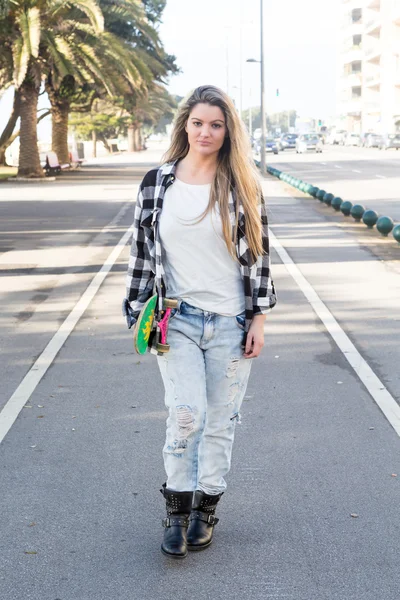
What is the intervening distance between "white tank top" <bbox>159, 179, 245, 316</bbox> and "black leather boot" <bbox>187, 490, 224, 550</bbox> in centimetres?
80

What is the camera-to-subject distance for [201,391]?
3.97 metres

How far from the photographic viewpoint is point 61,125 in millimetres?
45094

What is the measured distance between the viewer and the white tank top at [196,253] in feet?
12.8

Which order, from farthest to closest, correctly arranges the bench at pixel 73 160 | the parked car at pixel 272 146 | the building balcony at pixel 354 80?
the building balcony at pixel 354 80
the parked car at pixel 272 146
the bench at pixel 73 160

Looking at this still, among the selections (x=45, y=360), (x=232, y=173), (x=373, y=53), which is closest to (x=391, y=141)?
(x=373, y=53)

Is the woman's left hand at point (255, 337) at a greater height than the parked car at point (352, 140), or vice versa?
the woman's left hand at point (255, 337)

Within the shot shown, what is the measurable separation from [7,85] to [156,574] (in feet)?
116

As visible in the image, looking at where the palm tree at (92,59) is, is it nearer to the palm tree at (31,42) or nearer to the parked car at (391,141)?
the palm tree at (31,42)

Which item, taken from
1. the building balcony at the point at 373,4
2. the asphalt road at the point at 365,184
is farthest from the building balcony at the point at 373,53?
→ the asphalt road at the point at 365,184

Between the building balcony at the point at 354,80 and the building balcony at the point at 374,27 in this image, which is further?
the building balcony at the point at 354,80

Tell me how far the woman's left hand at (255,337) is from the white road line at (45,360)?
2.28m

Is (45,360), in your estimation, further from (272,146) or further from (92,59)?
(272,146)

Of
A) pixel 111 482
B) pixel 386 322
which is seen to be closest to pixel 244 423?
pixel 111 482

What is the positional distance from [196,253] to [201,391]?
0.54 meters
